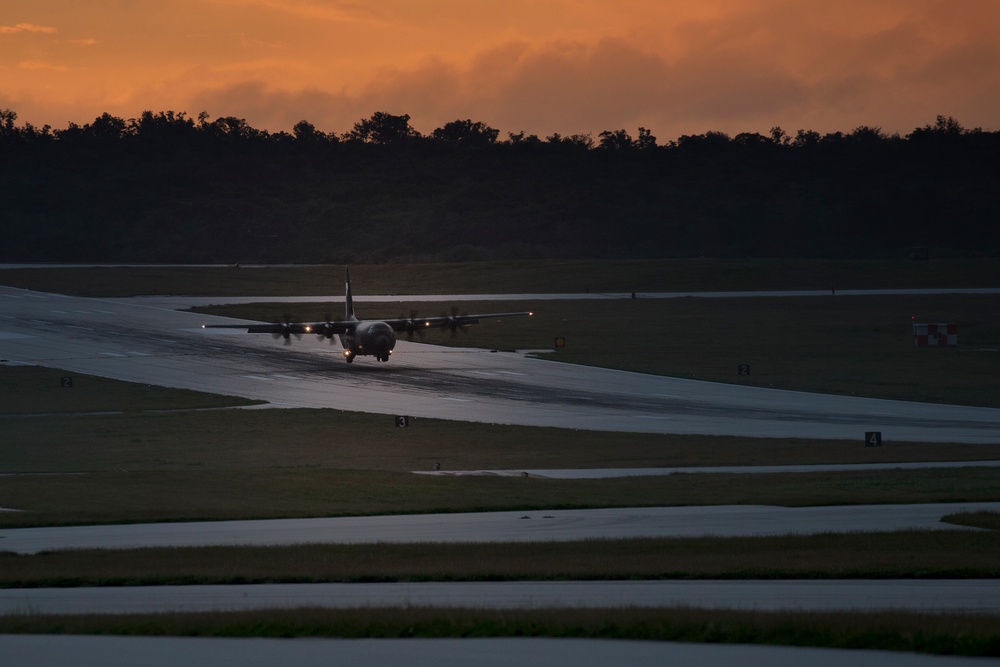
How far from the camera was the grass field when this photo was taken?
13305 millimetres

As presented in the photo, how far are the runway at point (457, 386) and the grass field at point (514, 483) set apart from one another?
9.86 feet

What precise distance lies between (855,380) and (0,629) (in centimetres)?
5239

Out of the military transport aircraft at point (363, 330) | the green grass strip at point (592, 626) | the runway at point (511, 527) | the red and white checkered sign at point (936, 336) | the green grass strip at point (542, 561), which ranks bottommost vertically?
the runway at point (511, 527)

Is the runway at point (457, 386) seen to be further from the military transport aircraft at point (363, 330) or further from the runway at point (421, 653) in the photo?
the runway at point (421, 653)

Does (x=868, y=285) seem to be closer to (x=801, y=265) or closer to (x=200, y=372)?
→ (x=801, y=265)

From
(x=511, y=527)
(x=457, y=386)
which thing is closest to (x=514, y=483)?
(x=511, y=527)

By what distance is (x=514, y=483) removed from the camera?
30406 millimetres

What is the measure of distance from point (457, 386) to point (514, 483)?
28772 mm

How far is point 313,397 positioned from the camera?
55.5 m

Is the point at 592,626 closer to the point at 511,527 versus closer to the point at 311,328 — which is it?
the point at 511,527

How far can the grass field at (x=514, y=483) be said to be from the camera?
13305 mm

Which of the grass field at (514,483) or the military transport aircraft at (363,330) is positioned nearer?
the grass field at (514,483)

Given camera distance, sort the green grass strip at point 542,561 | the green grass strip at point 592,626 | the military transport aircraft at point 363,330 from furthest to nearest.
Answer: the military transport aircraft at point 363,330
the green grass strip at point 542,561
the green grass strip at point 592,626

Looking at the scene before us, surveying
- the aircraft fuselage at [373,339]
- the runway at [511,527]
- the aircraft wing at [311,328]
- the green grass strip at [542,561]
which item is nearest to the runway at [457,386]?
the aircraft fuselage at [373,339]
